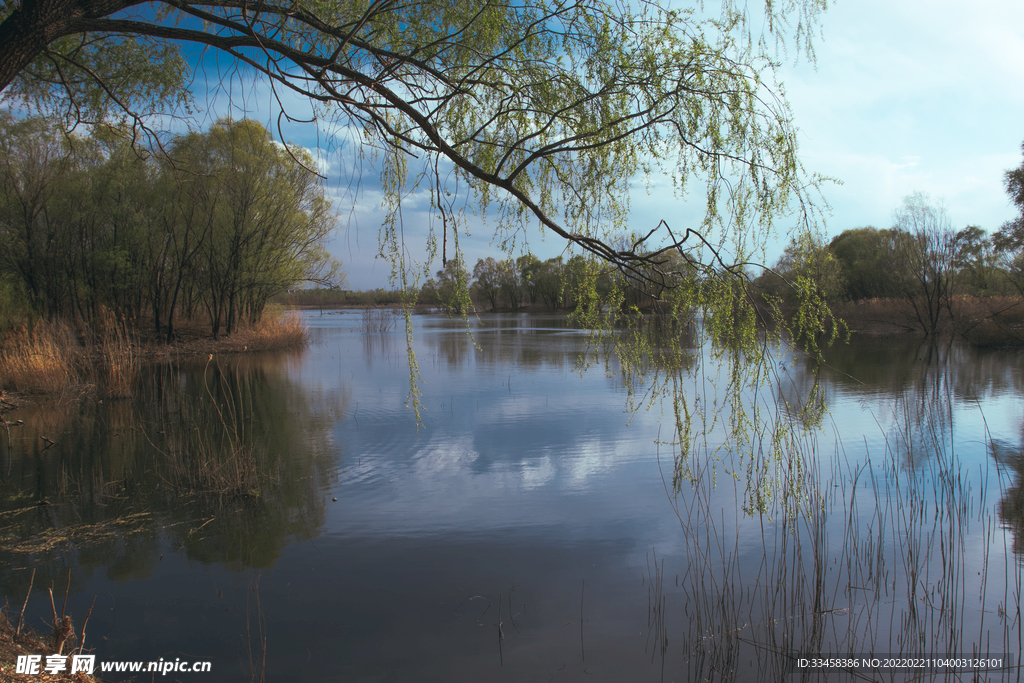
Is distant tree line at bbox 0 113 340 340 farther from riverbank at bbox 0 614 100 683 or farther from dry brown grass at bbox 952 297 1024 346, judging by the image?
dry brown grass at bbox 952 297 1024 346

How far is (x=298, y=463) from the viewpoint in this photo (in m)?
6.26

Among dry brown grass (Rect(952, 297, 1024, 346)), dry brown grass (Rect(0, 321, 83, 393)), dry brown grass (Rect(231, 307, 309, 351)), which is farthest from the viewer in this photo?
dry brown grass (Rect(231, 307, 309, 351))

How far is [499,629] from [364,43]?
3.17m

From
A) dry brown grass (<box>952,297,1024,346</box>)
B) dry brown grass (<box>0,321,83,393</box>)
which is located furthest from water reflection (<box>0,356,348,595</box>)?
dry brown grass (<box>952,297,1024,346</box>)

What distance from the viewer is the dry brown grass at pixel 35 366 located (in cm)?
941

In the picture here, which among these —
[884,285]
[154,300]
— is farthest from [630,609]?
[884,285]

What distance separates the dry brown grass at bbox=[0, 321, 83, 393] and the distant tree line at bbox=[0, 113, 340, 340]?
2.90m

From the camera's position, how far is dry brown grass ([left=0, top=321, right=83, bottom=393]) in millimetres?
9406

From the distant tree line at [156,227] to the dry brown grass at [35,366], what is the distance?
290 centimetres

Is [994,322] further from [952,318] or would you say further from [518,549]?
[518,549]

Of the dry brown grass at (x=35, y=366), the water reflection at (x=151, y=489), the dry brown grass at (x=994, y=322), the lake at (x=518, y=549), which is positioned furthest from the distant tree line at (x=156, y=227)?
the dry brown grass at (x=994, y=322)

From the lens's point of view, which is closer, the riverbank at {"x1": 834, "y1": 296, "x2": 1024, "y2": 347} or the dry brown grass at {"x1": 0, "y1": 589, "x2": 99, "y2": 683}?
the dry brown grass at {"x1": 0, "y1": 589, "x2": 99, "y2": 683}

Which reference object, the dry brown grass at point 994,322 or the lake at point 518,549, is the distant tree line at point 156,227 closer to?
the lake at point 518,549

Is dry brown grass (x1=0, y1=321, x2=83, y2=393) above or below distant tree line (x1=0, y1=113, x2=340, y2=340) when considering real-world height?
below
